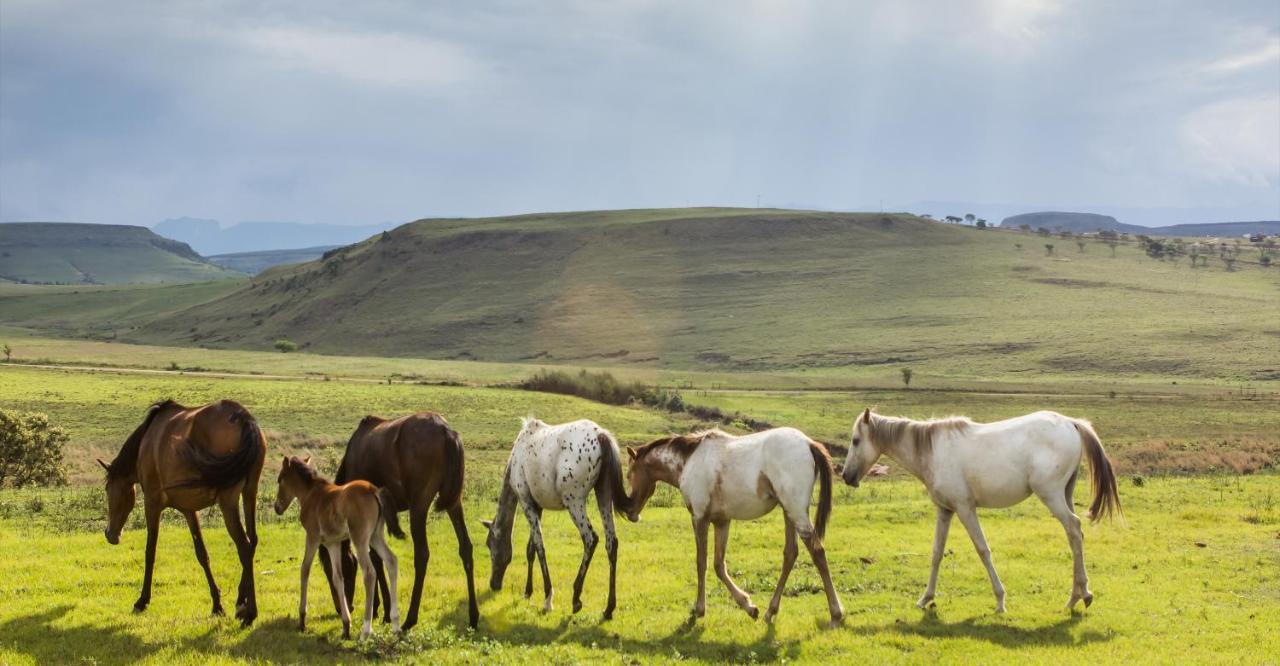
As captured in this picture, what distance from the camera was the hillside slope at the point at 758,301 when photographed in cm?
10175

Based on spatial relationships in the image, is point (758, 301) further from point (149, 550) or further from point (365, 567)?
point (365, 567)

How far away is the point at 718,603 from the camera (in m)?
13.2

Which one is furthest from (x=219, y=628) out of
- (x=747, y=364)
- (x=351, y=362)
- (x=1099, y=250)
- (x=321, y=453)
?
(x=1099, y=250)

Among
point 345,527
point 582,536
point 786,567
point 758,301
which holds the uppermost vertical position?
point 758,301

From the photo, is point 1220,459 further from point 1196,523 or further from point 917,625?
point 917,625

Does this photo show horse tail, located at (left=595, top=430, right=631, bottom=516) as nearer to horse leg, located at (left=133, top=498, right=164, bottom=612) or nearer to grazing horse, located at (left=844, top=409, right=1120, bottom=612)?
grazing horse, located at (left=844, top=409, right=1120, bottom=612)

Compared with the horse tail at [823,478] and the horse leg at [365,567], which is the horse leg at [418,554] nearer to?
the horse leg at [365,567]

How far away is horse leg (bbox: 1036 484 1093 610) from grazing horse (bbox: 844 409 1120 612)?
0.01 meters

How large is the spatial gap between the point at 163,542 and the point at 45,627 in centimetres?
562

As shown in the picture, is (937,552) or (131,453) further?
(937,552)

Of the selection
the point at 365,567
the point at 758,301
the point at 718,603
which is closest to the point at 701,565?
the point at 718,603

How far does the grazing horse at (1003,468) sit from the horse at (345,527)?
7536 millimetres

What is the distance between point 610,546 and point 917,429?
495 centimetres

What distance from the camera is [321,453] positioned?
34.2 m
